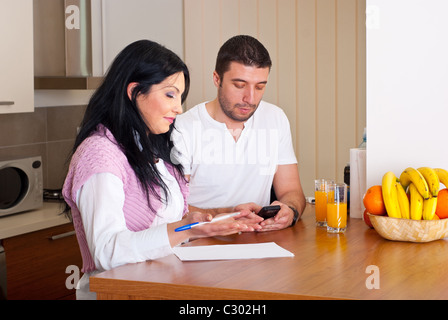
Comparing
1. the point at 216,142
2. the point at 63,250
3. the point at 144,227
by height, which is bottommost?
the point at 63,250

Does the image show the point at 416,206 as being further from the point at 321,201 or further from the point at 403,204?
the point at 321,201

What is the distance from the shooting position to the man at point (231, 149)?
269 centimetres

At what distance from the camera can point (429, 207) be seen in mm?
1845

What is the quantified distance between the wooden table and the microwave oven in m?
1.53

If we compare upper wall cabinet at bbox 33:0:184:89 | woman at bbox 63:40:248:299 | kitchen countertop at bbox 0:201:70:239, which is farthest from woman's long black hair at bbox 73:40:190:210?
upper wall cabinet at bbox 33:0:184:89

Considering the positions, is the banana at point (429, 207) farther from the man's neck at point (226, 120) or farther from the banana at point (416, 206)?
the man's neck at point (226, 120)

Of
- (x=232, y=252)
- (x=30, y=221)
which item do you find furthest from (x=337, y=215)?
(x=30, y=221)

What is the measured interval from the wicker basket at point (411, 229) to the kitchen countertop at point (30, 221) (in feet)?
5.04

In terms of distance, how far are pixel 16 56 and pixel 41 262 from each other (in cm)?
97

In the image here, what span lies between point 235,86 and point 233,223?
1098 mm

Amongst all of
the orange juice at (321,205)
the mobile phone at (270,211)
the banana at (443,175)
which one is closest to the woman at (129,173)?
the mobile phone at (270,211)

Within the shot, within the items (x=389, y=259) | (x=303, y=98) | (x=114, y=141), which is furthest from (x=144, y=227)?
(x=303, y=98)
